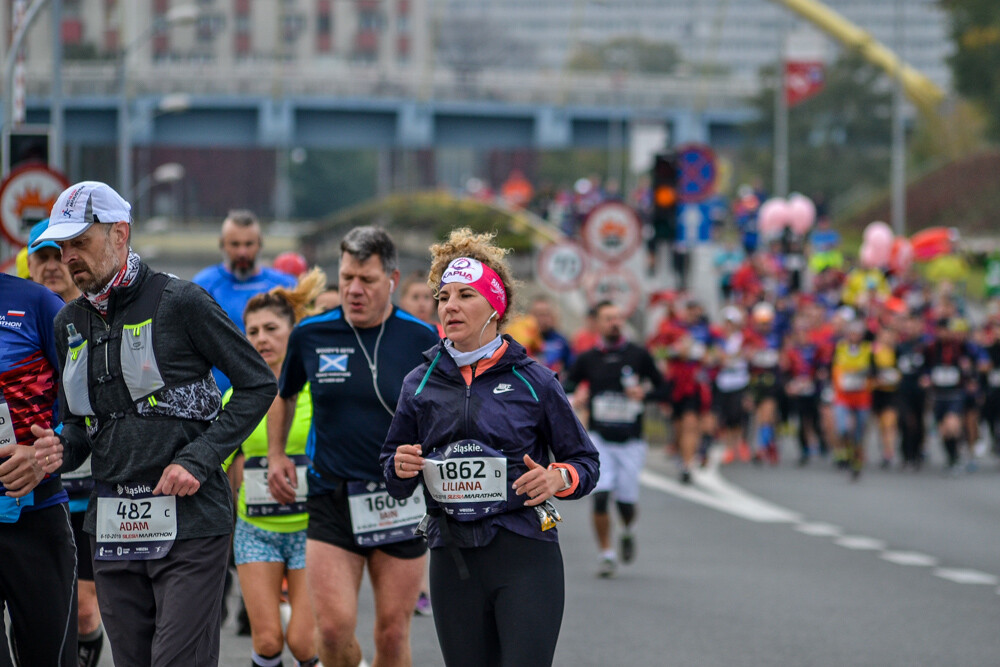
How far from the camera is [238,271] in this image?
9852 millimetres

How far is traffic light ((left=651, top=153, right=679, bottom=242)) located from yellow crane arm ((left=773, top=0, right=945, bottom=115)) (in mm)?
48610

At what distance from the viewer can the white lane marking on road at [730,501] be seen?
1658 centimetres

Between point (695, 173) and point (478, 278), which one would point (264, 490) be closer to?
point (478, 278)

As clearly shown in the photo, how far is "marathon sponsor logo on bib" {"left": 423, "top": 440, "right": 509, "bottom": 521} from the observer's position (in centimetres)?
543

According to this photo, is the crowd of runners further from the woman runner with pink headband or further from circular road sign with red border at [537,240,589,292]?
circular road sign with red border at [537,240,589,292]

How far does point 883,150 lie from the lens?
246 ft

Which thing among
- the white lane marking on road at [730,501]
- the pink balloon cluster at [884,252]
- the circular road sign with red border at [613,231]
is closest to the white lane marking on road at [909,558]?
the white lane marking on road at [730,501]

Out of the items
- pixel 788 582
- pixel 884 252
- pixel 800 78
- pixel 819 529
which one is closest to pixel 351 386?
pixel 788 582

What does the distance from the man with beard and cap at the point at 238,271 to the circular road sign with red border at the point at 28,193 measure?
20.6 ft

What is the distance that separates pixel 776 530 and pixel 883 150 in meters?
62.0

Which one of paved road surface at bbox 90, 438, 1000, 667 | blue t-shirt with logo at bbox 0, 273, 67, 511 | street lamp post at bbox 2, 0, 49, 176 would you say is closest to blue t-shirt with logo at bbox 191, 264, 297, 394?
paved road surface at bbox 90, 438, 1000, 667

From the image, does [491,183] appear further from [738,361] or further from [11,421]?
[11,421]

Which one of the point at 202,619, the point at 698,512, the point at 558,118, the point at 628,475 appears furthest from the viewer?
the point at 558,118

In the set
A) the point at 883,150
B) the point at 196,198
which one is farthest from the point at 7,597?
the point at 196,198
